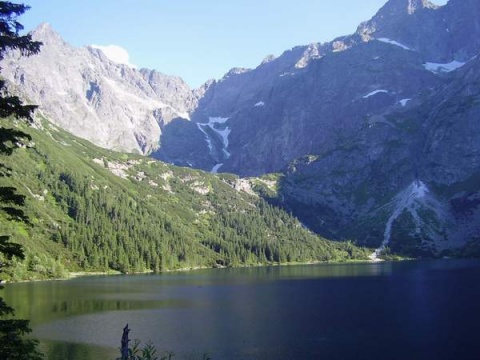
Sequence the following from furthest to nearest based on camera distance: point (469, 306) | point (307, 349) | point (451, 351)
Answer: point (469, 306)
point (307, 349)
point (451, 351)

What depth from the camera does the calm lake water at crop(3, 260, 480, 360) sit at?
226 ft

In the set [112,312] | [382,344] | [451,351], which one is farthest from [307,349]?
[112,312]

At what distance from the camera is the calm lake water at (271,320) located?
68875 millimetres

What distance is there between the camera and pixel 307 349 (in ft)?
228

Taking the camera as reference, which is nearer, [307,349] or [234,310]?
[307,349]

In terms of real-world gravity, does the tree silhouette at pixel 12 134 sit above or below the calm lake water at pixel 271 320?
above

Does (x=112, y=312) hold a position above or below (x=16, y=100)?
below

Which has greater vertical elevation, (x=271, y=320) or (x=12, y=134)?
(x=12, y=134)

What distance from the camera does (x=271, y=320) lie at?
92.9m

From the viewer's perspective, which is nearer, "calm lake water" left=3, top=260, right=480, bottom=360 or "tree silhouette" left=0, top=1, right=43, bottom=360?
"tree silhouette" left=0, top=1, right=43, bottom=360

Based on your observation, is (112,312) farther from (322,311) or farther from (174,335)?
(322,311)

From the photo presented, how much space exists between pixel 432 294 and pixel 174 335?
67.3 meters

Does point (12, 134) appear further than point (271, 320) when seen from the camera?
No

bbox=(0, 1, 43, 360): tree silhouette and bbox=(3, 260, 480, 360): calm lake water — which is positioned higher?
bbox=(0, 1, 43, 360): tree silhouette
